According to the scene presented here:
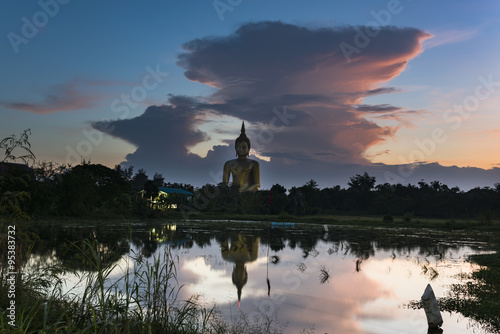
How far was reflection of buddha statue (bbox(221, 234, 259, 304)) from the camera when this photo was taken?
13.2 meters

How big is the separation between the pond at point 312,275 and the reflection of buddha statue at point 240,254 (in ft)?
0.13

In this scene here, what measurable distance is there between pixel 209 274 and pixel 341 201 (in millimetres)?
51997

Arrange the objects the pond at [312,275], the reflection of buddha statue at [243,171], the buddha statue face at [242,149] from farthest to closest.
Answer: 1. the buddha statue face at [242,149]
2. the reflection of buddha statue at [243,171]
3. the pond at [312,275]

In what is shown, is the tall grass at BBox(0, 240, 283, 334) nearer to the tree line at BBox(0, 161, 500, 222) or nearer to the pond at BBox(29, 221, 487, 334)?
the pond at BBox(29, 221, 487, 334)

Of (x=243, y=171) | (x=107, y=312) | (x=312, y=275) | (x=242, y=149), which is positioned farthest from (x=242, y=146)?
(x=107, y=312)

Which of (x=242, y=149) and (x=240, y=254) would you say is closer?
(x=240, y=254)

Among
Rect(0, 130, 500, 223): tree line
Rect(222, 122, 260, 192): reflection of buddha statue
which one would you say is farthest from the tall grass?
Rect(222, 122, 260, 192): reflection of buddha statue

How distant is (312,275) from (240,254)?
187 inches

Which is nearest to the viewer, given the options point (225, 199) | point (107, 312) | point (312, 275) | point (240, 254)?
point (107, 312)

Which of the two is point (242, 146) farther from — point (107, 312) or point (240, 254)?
point (107, 312)

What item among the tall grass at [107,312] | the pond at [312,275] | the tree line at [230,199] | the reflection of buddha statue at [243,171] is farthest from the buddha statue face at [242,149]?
the tall grass at [107,312]

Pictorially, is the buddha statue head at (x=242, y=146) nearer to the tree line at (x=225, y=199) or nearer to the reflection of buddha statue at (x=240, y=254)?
the tree line at (x=225, y=199)

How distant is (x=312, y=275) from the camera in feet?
46.7

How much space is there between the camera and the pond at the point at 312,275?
365 inches
